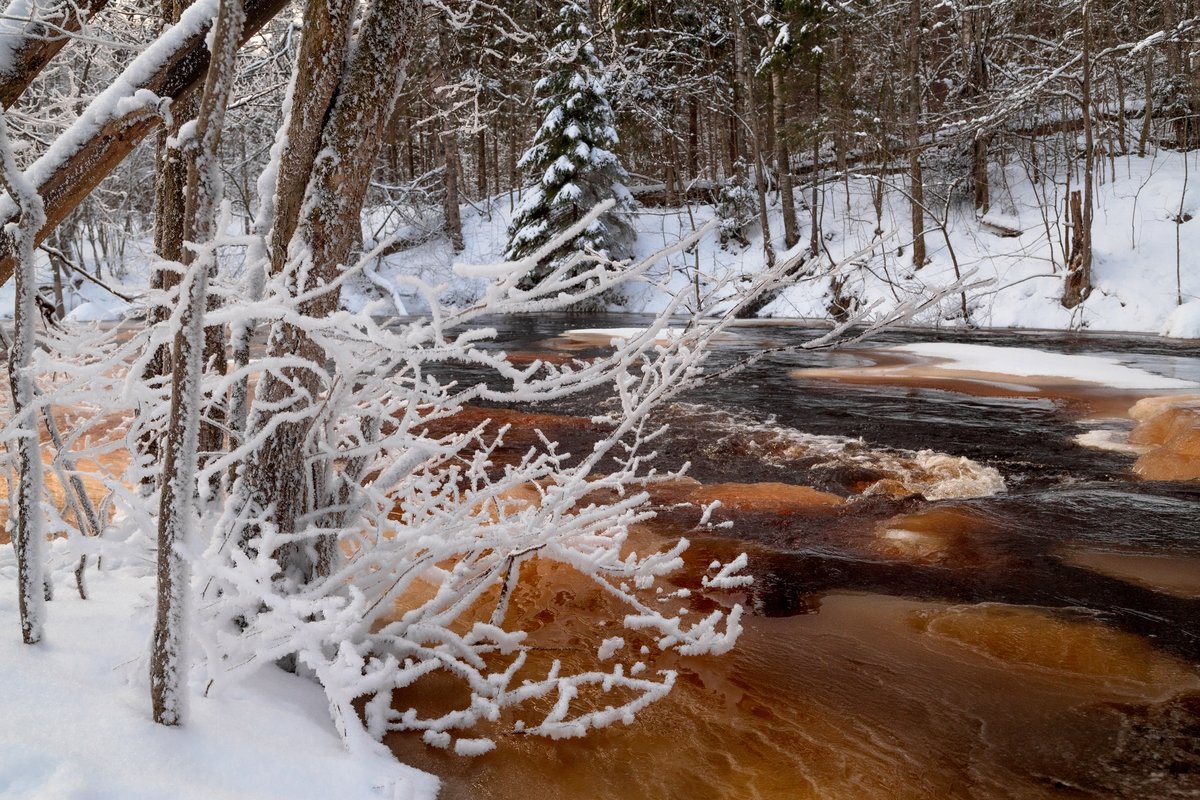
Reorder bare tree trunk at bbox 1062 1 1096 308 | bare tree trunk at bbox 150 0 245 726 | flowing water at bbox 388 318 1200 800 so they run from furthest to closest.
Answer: bare tree trunk at bbox 1062 1 1096 308 < flowing water at bbox 388 318 1200 800 < bare tree trunk at bbox 150 0 245 726

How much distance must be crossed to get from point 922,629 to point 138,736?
100 inches

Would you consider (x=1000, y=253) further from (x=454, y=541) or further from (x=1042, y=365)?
(x=454, y=541)

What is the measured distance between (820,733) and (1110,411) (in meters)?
5.76

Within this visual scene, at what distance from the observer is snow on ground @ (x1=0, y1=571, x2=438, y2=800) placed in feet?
4.45

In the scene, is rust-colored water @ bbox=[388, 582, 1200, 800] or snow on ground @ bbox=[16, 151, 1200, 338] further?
snow on ground @ bbox=[16, 151, 1200, 338]

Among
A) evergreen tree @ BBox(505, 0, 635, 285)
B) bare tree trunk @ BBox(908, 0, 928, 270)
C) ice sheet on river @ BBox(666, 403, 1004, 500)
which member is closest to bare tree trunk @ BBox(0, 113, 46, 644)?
ice sheet on river @ BBox(666, 403, 1004, 500)

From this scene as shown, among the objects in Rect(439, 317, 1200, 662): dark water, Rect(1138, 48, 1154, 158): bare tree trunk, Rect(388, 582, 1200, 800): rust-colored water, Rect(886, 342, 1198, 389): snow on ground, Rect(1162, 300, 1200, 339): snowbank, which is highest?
Rect(1138, 48, 1154, 158): bare tree trunk

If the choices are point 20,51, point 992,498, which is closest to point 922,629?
point 992,498

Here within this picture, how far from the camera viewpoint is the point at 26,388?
5.06 feet

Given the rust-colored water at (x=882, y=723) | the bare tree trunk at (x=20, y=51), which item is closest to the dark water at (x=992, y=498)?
the rust-colored water at (x=882, y=723)

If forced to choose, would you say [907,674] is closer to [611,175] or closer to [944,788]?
[944,788]

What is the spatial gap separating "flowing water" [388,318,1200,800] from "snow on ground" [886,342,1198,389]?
5.95 ft

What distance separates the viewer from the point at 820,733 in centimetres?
221

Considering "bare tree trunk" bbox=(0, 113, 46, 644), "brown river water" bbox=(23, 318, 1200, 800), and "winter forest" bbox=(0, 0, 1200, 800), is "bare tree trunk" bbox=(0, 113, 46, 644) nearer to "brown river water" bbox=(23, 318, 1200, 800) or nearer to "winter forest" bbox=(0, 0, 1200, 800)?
"winter forest" bbox=(0, 0, 1200, 800)
